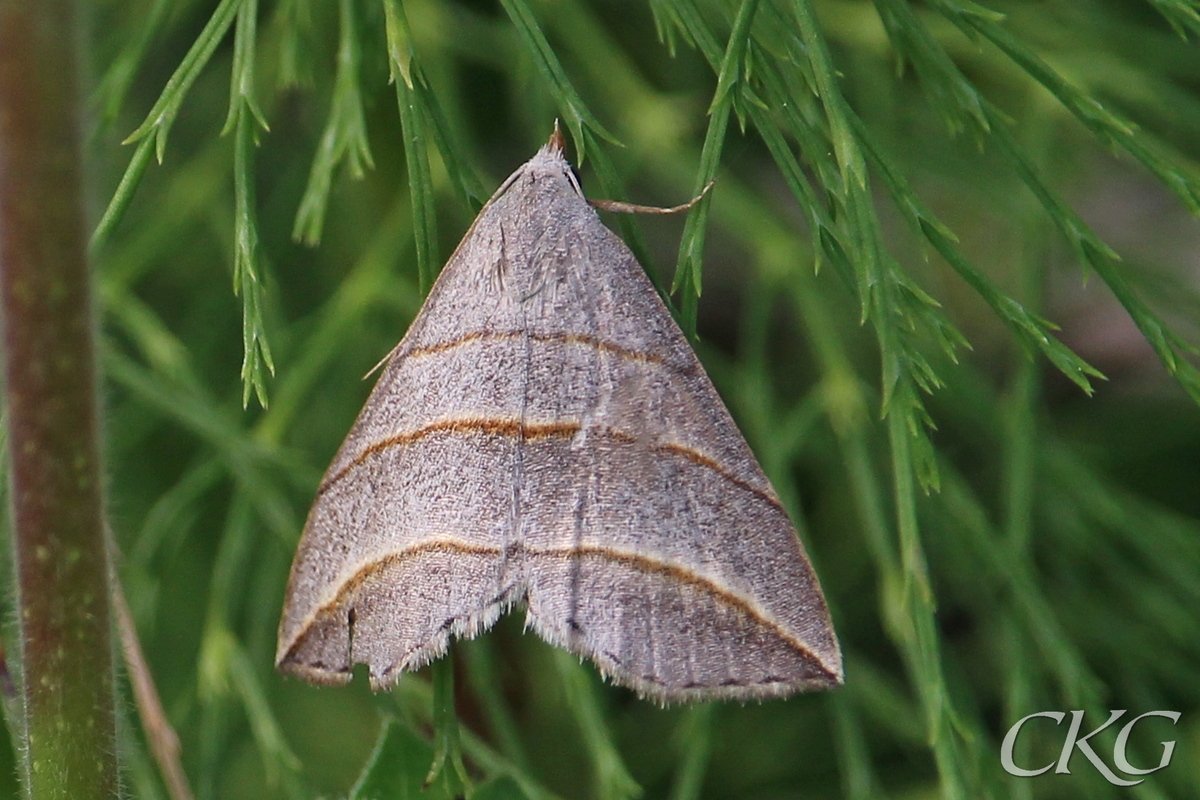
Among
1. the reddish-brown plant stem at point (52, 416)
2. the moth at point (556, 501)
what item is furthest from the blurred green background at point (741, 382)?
the reddish-brown plant stem at point (52, 416)

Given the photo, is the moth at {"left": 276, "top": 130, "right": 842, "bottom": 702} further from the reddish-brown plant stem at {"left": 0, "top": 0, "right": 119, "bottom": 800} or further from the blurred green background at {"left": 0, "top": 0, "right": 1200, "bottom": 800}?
the reddish-brown plant stem at {"left": 0, "top": 0, "right": 119, "bottom": 800}

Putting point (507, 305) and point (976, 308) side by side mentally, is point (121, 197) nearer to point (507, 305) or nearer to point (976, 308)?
point (507, 305)

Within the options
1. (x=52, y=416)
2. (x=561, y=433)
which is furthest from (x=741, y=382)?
(x=52, y=416)

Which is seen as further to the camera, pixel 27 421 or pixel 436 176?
pixel 436 176

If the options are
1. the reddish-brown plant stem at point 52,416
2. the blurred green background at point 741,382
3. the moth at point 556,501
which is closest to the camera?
the reddish-brown plant stem at point 52,416

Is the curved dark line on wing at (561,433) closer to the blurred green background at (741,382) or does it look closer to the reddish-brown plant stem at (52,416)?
the blurred green background at (741,382)

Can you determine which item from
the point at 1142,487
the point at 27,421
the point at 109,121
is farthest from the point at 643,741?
the point at 27,421

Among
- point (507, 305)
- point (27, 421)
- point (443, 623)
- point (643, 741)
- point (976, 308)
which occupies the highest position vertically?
point (27, 421)
